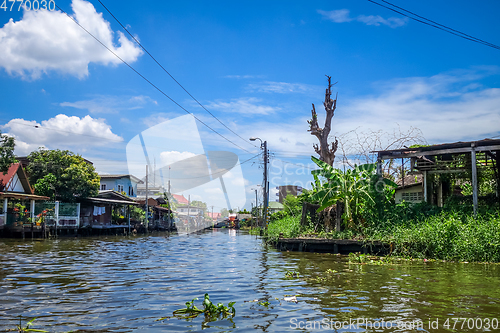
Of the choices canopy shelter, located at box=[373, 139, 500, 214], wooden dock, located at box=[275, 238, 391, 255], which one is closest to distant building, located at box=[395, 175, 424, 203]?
canopy shelter, located at box=[373, 139, 500, 214]

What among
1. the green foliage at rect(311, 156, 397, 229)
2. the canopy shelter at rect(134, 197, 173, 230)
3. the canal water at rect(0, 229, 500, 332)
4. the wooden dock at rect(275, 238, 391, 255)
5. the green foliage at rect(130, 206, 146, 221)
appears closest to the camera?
the canal water at rect(0, 229, 500, 332)

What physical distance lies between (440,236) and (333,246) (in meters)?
4.74

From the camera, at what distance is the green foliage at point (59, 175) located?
33625 millimetres

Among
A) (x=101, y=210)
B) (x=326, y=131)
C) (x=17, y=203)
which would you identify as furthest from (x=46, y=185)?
(x=326, y=131)

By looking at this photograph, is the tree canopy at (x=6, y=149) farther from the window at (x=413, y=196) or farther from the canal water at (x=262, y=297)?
the window at (x=413, y=196)

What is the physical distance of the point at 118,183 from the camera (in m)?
52.2

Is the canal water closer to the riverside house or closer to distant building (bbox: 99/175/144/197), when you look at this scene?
the riverside house

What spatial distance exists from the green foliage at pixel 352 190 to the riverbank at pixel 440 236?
878 mm

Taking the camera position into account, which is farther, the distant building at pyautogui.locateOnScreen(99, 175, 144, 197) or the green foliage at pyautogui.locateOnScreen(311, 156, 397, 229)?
the distant building at pyautogui.locateOnScreen(99, 175, 144, 197)

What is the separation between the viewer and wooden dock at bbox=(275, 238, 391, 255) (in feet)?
52.0

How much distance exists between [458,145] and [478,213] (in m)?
3.42

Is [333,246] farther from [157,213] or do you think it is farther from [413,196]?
[157,213]

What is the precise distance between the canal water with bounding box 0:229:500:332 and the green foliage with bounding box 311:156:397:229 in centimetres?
599

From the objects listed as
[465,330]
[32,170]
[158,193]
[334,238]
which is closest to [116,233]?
[32,170]
